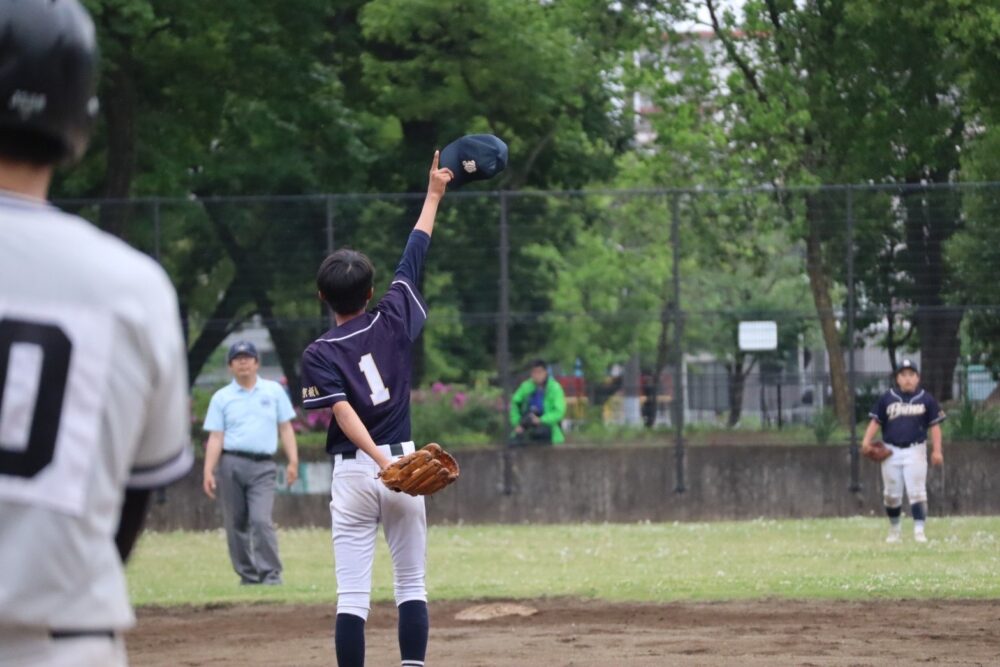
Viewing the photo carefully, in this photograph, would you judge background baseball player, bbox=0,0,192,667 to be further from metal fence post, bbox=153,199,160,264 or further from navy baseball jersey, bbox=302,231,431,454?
metal fence post, bbox=153,199,160,264

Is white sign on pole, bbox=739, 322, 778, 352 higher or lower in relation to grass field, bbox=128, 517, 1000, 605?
higher

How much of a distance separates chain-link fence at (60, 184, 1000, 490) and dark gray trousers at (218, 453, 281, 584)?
6.28m

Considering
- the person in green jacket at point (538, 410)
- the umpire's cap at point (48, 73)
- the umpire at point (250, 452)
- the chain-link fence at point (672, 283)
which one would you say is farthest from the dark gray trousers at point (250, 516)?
the umpire's cap at point (48, 73)

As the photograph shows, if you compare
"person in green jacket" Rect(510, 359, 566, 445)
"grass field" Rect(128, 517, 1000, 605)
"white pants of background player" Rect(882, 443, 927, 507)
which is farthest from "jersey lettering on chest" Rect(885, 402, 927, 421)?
"person in green jacket" Rect(510, 359, 566, 445)

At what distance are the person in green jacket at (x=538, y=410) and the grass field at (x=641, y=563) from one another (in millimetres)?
1226

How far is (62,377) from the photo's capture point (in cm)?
261

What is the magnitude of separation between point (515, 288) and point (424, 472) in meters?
14.9

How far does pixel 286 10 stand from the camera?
2423 cm

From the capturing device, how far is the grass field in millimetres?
13367

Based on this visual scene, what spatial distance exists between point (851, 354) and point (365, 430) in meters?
14.3

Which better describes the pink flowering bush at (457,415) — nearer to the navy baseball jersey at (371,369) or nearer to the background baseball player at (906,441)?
the background baseball player at (906,441)

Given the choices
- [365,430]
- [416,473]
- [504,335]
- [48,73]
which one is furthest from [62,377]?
[504,335]

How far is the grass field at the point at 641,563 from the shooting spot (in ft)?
43.9

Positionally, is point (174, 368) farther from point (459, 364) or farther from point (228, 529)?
point (459, 364)
